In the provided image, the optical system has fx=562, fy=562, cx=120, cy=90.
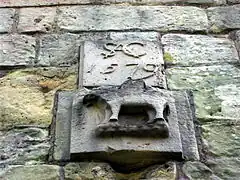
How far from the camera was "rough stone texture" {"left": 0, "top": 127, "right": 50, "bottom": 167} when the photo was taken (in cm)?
186

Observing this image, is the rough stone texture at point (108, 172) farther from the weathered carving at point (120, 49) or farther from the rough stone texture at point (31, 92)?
the weathered carving at point (120, 49)

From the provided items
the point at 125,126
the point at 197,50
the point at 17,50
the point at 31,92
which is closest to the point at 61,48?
the point at 17,50

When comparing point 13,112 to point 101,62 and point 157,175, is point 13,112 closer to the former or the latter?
point 101,62

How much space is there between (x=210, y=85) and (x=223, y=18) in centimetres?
50

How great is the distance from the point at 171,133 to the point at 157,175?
17cm

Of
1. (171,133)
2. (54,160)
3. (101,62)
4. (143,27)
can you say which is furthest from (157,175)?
(143,27)

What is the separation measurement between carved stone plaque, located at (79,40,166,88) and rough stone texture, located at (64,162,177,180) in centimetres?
40

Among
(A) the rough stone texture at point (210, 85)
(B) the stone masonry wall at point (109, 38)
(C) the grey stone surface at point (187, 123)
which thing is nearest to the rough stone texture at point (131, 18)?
(B) the stone masonry wall at point (109, 38)

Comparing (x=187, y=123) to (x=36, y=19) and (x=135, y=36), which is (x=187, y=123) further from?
(x=36, y=19)

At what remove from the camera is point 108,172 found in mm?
1773

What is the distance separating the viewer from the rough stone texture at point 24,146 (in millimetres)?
1864

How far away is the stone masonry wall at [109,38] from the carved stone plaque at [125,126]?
0.04 m

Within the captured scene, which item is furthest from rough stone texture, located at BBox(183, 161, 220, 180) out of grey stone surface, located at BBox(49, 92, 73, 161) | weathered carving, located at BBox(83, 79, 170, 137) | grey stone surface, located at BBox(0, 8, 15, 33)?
grey stone surface, located at BBox(0, 8, 15, 33)

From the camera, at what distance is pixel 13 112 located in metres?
2.06
